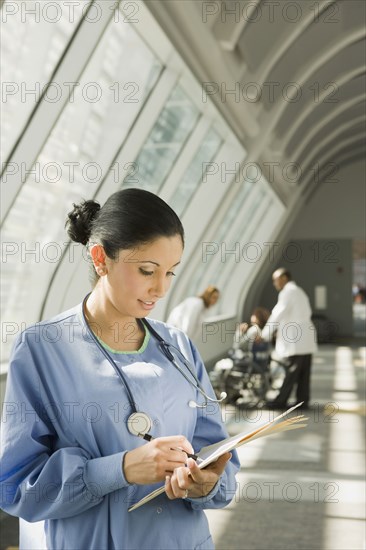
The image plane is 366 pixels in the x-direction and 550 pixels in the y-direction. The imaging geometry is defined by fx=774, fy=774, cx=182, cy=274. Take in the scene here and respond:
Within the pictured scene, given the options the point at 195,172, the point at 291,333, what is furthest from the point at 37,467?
the point at 195,172

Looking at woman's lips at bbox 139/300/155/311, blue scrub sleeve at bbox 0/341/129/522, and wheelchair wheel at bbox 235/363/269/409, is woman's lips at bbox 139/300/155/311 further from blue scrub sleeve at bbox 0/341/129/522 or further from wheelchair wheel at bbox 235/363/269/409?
wheelchair wheel at bbox 235/363/269/409

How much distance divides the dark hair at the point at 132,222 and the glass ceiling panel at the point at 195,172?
349 inches

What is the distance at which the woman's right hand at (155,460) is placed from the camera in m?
1.67

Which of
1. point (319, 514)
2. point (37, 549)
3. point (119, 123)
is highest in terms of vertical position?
point (119, 123)

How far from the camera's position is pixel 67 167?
705 cm

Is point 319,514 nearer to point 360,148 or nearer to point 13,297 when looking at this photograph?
point 13,297

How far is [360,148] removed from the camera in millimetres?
24172

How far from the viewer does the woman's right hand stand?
167cm

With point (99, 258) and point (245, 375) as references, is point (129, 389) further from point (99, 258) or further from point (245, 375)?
point (245, 375)

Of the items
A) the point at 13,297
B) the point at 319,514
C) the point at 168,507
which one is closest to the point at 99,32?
the point at 13,297

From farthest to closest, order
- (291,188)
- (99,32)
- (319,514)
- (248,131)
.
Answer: (291,188)
(248,131)
(319,514)
(99,32)

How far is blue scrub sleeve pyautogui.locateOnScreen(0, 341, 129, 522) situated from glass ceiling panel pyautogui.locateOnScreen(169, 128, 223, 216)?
9046mm

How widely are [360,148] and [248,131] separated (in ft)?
46.3

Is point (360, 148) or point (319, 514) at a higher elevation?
point (360, 148)
